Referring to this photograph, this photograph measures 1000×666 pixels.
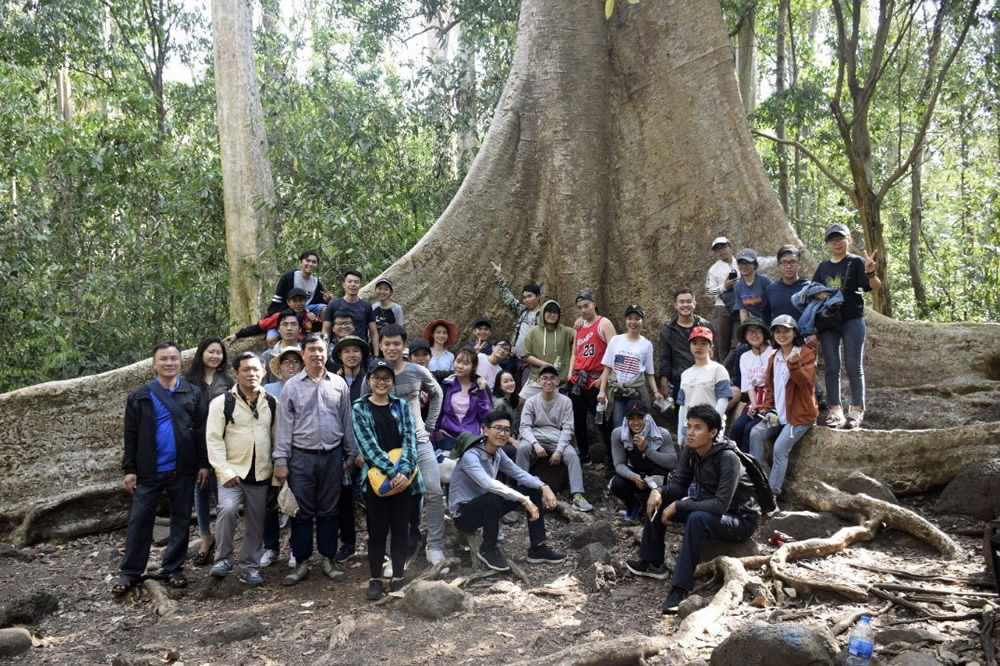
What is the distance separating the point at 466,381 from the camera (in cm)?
727

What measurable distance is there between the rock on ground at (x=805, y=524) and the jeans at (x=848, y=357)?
4.21ft

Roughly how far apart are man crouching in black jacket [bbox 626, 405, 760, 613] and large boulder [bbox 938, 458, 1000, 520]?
73.7 inches

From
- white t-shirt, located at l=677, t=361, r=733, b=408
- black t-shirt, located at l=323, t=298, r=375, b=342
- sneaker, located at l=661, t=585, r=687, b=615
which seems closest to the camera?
sneaker, located at l=661, t=585, r=687, b=615

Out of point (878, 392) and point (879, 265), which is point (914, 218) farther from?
point (878, 392)

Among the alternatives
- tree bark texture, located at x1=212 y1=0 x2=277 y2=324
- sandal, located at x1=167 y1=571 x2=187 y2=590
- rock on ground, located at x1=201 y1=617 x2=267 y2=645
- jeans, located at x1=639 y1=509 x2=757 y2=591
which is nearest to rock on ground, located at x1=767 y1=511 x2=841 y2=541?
jeans, located at x1=639 y1=509 x2=757 y2=591

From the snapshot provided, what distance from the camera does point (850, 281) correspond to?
6.89m

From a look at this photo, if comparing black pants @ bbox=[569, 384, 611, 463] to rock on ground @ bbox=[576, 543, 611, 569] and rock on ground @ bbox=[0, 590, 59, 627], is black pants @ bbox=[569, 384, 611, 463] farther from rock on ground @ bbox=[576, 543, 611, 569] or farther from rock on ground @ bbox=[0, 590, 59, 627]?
rock on ground @ bbox=[0, 590, 59, 627]

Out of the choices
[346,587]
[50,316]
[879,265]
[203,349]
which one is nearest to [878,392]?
→ [879,265]

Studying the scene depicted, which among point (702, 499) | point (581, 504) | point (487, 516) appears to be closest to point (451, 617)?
point (487, 516)

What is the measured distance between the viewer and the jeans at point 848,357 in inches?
273

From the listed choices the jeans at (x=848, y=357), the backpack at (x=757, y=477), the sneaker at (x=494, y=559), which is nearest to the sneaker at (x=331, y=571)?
the sneaker at (x=494, y=559)

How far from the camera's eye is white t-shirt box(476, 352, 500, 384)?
7.84m

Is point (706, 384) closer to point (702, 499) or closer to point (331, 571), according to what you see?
point (702, 499)

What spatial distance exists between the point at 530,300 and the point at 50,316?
6.87 metres
